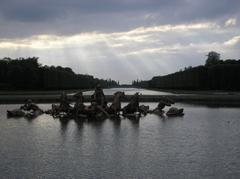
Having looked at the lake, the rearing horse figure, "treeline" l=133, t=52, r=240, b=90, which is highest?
"treeline" l=133, t=52, r=240, b=90

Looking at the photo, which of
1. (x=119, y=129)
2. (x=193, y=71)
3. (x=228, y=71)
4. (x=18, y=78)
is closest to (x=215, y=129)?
(x=119, y=129)

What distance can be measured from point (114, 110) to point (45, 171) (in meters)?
14.7

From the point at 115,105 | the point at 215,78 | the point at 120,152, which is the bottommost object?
the point at 120,152

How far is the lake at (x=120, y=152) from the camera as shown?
8.84 m

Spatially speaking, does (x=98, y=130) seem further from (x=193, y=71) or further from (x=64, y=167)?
(x=193, y=71)

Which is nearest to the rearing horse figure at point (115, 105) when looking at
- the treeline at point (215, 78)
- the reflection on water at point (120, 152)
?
the reflection on water at point (120, 152)

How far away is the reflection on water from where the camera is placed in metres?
8.84

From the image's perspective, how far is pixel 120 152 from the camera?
1098 centimetres

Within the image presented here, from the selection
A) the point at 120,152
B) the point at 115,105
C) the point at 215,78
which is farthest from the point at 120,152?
the point at 215,78

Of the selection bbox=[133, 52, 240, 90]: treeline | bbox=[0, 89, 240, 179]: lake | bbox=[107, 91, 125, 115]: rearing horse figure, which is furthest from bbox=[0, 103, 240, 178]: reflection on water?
bbox=[133, 52, 240, 90]: treeline

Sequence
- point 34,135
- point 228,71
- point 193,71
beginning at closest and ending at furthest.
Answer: point 34,135 → point 228,71 → point 193,71

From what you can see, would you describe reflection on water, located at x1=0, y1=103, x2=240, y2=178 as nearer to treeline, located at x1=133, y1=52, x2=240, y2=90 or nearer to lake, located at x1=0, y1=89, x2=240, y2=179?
lake, located at x1=0, y1=89, x2=240, y2=179

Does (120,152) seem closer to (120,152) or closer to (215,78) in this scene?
(120,152)

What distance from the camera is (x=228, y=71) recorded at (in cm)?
6656
